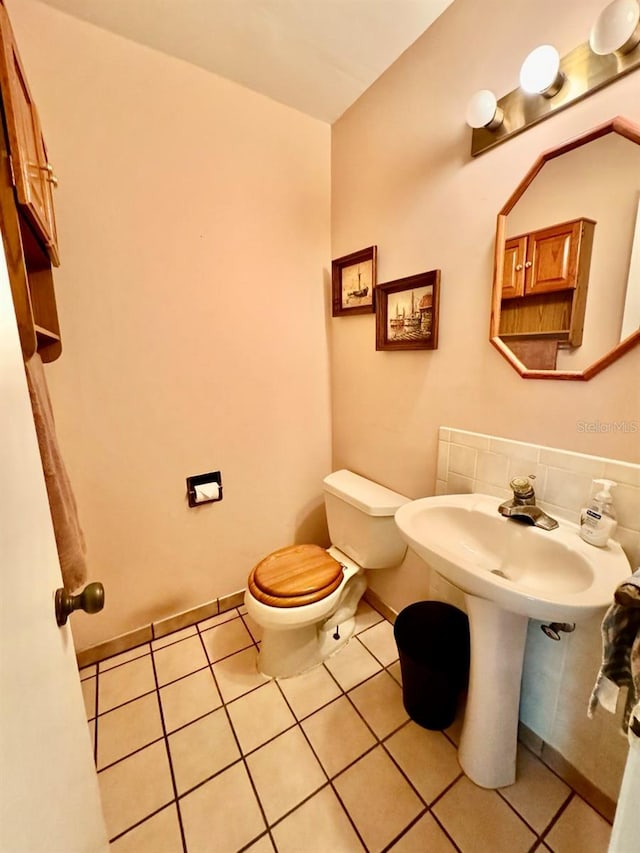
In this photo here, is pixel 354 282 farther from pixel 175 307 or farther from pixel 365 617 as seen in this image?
pixel 365 617

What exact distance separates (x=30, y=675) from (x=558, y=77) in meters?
1.58

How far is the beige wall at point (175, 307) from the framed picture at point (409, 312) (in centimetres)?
41

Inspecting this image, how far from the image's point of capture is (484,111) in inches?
38.0

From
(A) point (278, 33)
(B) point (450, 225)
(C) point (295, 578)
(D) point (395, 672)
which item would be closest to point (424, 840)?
(D) point (395, 672)

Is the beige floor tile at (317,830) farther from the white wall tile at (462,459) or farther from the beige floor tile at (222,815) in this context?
the white wall tile at (462,459)

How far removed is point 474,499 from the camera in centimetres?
115

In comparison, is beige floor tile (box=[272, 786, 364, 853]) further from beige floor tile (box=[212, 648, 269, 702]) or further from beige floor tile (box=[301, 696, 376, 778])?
beige floor tile (box=[212, 648, 269, 702])

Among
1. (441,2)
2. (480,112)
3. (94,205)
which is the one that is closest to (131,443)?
(94,205)

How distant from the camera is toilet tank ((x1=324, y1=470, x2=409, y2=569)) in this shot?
4.78ft

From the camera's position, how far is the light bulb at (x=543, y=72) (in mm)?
834

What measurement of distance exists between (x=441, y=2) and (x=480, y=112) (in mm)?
457

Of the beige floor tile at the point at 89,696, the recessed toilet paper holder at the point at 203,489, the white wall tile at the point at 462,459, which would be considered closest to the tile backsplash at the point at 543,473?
the white wall tile at the point at 462,459

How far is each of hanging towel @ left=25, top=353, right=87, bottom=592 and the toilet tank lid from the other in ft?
3.21

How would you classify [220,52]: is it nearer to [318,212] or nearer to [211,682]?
[318,212]
